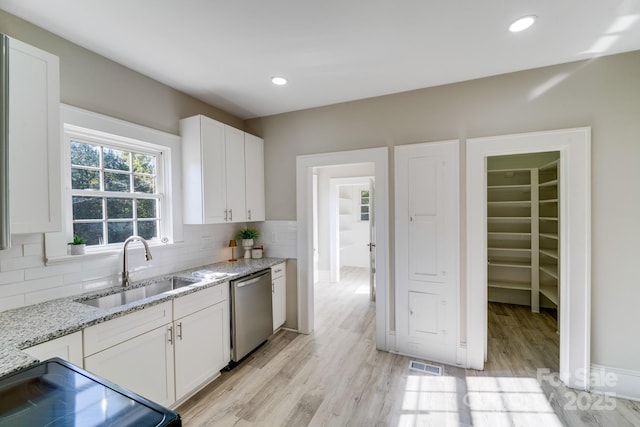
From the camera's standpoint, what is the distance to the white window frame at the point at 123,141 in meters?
1.86

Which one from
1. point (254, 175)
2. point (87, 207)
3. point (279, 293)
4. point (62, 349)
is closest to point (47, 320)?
point (62, 349)

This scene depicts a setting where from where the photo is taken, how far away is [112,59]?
214cm

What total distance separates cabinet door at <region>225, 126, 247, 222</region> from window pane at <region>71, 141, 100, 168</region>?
1.11 metres

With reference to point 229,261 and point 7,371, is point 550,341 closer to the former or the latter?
point 229,261

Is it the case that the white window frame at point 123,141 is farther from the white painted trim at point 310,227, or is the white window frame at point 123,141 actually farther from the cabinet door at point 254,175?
the white painted trim at point 310,227

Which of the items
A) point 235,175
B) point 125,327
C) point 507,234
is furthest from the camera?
point 507,234

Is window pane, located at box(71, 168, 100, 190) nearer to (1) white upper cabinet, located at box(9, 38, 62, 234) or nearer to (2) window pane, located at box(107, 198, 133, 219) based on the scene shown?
(2) window pane, located at box(107, 198, 133, 219)

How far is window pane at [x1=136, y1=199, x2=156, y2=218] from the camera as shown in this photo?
2.49 meters

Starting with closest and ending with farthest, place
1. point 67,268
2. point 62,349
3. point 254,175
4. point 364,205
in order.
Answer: point 62,349, point 67,268, point 254,175, point 364,205

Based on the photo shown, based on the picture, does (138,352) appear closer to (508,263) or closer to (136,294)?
(136,294)

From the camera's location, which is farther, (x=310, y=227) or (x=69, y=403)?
(x=310, y=227)

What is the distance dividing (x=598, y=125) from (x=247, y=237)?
3583 mm

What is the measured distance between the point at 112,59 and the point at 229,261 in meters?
2.19

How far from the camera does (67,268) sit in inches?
74.5
